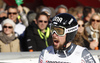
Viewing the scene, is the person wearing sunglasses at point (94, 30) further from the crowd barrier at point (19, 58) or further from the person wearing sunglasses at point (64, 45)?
the person wearing sunglasses at point (64, 45)

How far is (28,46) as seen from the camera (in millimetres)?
6461

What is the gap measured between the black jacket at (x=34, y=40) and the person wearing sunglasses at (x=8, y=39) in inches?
11.0

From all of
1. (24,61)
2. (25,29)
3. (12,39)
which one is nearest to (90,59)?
(24,61)

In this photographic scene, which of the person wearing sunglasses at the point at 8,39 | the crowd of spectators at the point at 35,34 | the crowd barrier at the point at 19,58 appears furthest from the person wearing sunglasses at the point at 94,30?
the person wearing sunglasses at the point at 8,39

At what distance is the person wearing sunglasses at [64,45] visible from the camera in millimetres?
3457

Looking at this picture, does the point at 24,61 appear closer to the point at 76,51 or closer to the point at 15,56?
the point at 15,56

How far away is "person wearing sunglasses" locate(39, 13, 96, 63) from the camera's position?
346 cm

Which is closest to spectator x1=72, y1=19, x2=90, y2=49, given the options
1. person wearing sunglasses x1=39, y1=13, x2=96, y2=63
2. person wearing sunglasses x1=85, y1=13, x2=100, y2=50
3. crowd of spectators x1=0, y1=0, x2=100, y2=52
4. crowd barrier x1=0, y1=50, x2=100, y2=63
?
crowd of spectators x1=0, y1=0, x2=100, y2=52

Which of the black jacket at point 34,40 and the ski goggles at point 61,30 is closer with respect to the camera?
the ski goggles at point 61,30

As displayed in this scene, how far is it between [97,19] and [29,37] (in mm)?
Answer: 2099

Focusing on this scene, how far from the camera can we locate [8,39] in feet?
20.4

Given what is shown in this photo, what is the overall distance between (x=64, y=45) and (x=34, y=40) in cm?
308

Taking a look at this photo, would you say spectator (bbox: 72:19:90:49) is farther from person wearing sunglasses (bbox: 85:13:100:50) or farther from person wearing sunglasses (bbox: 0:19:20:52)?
person wearing sunglasses (bbox: 0:19:20:52)

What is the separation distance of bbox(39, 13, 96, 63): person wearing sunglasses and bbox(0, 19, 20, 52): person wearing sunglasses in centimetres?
258
